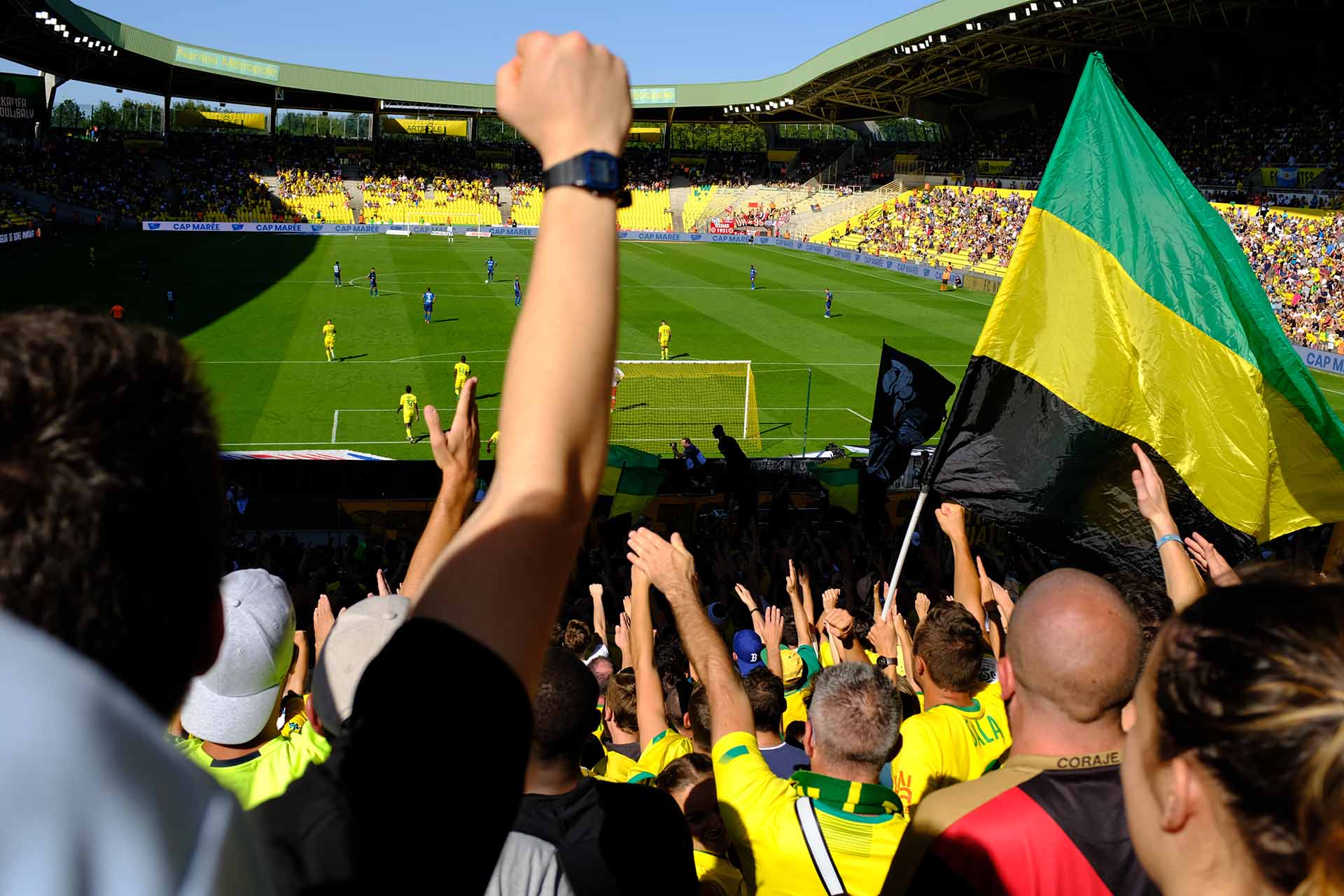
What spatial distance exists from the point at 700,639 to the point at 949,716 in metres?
1.57

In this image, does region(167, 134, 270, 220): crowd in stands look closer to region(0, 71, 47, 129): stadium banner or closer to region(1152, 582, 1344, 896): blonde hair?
region(0, 71, 47, 129): stadium banner

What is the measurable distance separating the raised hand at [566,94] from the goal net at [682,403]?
19.8 m

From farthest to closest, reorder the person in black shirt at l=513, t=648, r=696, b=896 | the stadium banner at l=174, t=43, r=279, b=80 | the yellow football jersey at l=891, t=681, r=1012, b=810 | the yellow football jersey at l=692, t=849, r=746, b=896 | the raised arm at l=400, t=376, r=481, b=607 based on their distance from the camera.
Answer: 1. the stadium banner at l=174, t=43, r=279, b=80
2. the yellow football jersey at l=891, t=681, r=1012, b=810
3. the yellow football jersey at l=692, t=849, r=746, b=896
4. the raised arm at l=400, t=376, r=481, b=607
5. the person in black shirt at l=513, t=648, r=696, b=896

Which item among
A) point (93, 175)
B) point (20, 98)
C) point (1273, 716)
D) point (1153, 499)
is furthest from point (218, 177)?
point (1273, 716)

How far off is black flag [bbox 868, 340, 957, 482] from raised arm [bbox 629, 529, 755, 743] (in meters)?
6.52

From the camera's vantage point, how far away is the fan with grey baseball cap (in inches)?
104

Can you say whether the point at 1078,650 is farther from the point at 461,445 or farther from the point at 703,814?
the point at 461,445

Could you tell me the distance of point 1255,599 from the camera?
65.1 inches

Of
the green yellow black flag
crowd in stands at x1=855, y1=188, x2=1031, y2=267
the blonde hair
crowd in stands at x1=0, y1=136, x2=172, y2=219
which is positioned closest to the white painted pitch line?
the green yellow black flag

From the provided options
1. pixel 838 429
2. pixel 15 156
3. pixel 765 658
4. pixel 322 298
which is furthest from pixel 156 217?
pixel 765 658

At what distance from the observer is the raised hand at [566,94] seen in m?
1.54

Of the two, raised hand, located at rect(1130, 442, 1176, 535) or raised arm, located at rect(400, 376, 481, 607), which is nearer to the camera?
raised arm, located at rect(400, 376, 481, 607)

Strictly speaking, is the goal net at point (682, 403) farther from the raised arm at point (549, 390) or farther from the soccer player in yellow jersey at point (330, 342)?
the raised arm at point (549, 390)

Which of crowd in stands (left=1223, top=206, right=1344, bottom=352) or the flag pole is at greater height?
crowd in stands (left=1223, top=206, right=1344, bottom=352)
